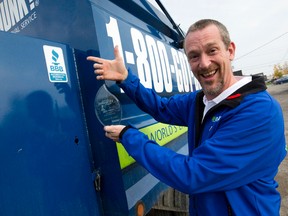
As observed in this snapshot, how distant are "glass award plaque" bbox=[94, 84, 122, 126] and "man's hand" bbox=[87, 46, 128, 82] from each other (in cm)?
8

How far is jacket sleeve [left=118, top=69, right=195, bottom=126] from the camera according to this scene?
1.68m

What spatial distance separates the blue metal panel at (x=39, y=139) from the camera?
107 centimetres

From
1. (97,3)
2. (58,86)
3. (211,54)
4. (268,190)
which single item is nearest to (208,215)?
(268,190)

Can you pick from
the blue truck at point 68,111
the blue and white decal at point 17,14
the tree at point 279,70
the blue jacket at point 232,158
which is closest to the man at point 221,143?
Result: the blue jacket at point 232,158

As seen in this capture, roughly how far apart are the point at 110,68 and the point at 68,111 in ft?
1.09

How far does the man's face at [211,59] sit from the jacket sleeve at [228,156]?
0.28m

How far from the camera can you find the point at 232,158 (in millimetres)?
1159

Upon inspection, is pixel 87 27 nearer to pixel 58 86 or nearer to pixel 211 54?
pixel 58 86

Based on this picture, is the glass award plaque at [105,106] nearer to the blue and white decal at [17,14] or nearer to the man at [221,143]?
the man at [221,143]

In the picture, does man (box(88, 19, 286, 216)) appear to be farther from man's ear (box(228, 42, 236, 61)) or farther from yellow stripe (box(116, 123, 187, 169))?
yellow stripe (box(116, 123, 187, 169))

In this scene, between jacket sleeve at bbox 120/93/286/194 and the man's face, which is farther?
the man's face

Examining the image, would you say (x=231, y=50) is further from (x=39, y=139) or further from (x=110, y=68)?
(x=39, y=139)

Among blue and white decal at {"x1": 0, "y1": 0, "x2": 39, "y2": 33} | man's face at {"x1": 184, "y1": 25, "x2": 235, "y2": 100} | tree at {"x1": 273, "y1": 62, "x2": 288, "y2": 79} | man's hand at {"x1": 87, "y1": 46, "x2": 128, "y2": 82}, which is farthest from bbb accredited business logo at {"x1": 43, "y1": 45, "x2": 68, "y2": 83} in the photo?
tree at {"x1": 273, "y1": 62, "x2": 288, "y2": 79}

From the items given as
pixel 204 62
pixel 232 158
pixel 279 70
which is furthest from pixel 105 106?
pixel 279 70
